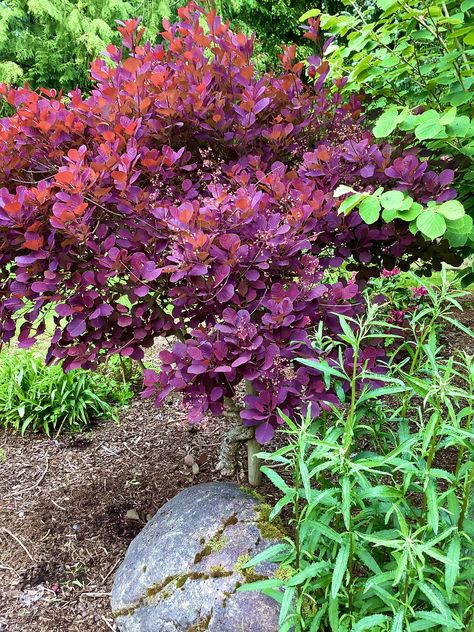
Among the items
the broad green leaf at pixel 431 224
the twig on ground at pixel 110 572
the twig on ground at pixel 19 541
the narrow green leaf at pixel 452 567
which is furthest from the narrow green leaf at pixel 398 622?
the twig on ground at pixel 19 541

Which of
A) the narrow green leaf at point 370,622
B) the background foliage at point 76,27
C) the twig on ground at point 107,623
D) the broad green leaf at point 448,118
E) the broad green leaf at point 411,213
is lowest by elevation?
the twig on ground at point 107,623

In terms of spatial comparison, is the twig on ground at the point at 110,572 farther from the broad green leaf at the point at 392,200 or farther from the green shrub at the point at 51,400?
the broad green leaf at the point at 392,200

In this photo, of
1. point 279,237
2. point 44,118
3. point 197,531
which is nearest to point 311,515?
point 197,531

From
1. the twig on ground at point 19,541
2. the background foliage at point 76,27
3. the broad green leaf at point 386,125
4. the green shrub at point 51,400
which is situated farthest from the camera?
the background foliage at point 76,27

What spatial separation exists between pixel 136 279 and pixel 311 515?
36.3 inches

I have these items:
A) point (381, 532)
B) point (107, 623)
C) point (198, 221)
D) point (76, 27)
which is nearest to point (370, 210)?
point (198, 221)

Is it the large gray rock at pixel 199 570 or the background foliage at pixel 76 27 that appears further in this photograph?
the background foliage at pixel 76 27

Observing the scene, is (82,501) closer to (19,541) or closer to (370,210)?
(19,541)

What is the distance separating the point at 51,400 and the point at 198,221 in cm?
220

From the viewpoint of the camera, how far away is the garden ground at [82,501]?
2123mm

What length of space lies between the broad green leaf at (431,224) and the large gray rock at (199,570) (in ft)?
3.92

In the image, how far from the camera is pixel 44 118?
2084 millimetres

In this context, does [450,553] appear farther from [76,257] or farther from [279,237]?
[76,257]

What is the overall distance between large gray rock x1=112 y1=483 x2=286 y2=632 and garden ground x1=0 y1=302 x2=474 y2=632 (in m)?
0.19
